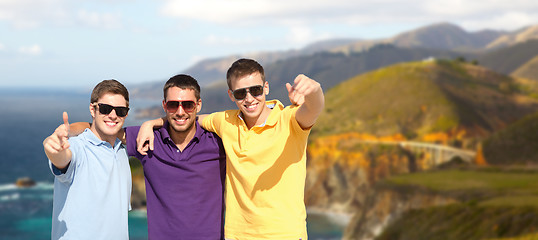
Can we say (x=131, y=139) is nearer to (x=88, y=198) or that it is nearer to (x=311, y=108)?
(x=88, y=198)

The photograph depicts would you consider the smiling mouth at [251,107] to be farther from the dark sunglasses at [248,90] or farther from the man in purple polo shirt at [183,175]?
the man in purple polo shirt at [183,175]

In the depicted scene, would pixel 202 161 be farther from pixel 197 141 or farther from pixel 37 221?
pixel 37 221

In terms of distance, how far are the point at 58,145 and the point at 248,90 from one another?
232cm

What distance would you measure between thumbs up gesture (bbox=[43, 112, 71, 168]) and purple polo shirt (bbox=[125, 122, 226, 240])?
1384 mm

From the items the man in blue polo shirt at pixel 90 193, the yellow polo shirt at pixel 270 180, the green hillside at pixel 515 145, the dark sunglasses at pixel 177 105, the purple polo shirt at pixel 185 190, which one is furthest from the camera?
the green hillside at pixel 515 145

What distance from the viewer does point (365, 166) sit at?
98875mm

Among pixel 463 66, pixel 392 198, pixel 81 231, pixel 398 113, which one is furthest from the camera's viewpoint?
pixel 463 66

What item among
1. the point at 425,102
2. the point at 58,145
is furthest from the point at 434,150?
the point at 58,145

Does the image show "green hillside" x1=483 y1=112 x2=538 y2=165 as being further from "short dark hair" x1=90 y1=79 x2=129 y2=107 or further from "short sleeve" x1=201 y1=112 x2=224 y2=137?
"short dark hair" x1=90 y1=79 x2=129 y2=107

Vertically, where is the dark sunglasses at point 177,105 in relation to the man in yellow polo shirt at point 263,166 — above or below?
above

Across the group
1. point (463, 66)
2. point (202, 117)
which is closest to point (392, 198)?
point (202, 117)

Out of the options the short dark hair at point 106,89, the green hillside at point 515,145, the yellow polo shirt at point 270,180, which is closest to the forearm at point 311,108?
the yellow polo shirt at point 270,180

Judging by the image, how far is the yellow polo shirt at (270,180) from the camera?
21.3 ft

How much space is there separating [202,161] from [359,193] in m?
92.4
